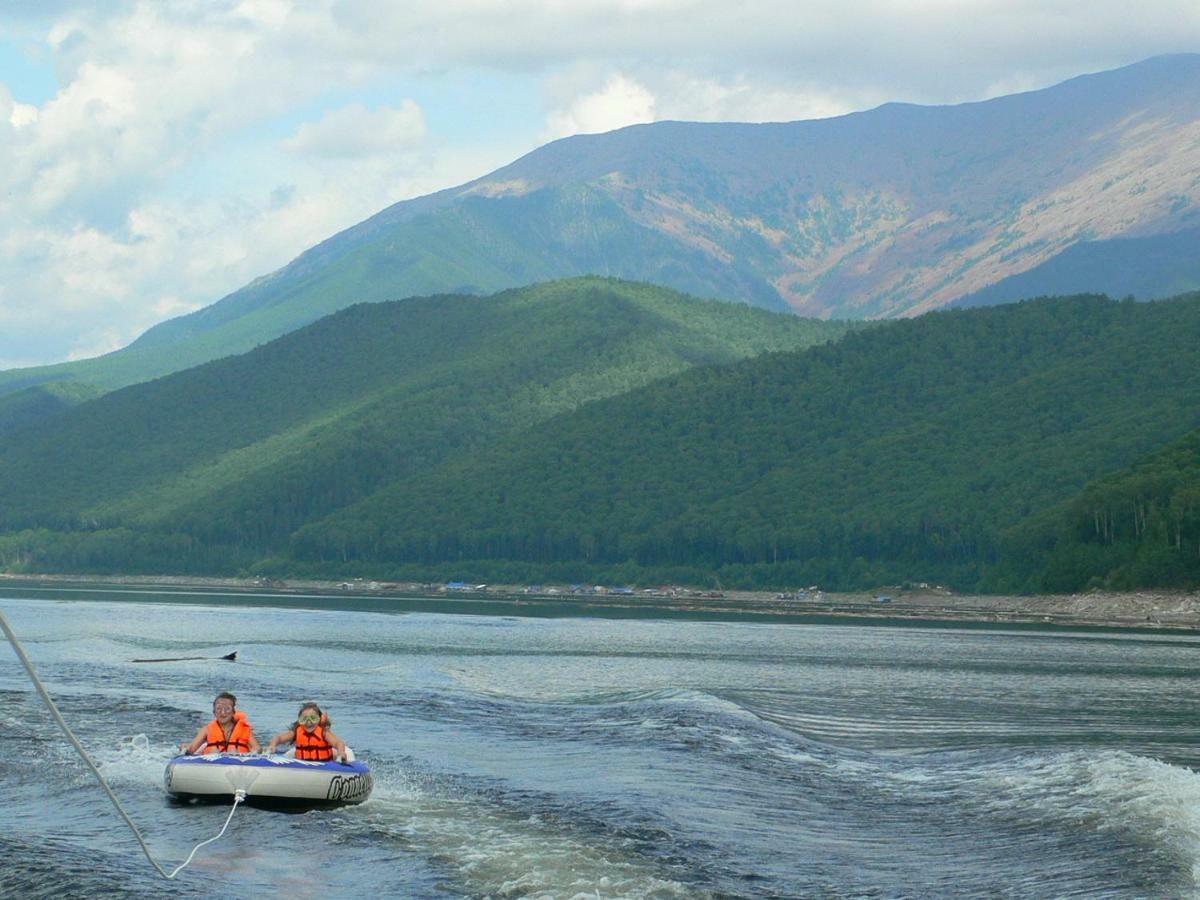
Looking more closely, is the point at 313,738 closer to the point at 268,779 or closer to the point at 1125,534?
the point at 268,779

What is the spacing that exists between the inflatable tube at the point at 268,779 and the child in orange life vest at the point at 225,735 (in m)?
0.92

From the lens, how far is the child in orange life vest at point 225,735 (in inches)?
1606

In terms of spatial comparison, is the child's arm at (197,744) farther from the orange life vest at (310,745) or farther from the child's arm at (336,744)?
the child's arm at (336,744)

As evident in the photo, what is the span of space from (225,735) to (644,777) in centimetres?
1129

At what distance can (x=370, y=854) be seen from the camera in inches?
1385

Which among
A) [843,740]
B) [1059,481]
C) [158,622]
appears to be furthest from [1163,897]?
[1059,481]

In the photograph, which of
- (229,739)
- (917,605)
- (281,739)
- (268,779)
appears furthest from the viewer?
(917,605)

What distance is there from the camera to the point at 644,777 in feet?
149

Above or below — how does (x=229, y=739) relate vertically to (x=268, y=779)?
above

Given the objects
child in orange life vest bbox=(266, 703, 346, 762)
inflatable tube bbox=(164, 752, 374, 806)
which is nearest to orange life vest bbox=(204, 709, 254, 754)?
inflatable tube bbox=(164, 752, 374, 806)

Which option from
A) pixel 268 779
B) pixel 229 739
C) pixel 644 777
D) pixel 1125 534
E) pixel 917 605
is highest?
pixel 1125 534

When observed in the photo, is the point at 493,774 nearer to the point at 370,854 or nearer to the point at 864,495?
the point at 370,854

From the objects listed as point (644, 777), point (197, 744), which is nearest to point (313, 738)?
point (197, 744)

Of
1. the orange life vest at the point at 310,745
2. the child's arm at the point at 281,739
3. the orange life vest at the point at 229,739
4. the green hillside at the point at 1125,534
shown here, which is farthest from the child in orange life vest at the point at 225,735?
the green hillside at the point at 1125,534
